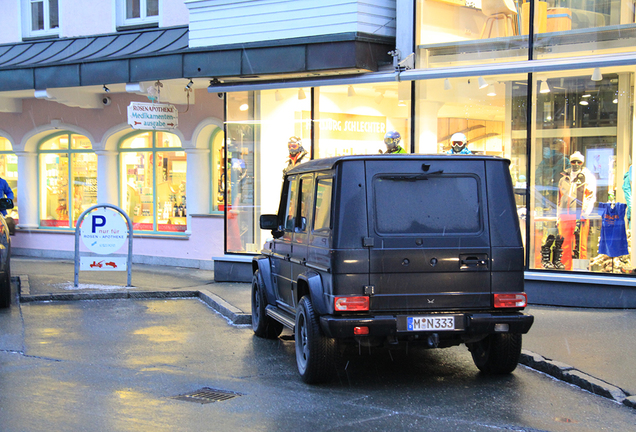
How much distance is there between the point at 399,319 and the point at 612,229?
19.6 feet

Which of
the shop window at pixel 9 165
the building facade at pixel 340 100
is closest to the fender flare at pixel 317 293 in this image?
the building facade at pixel 340 100

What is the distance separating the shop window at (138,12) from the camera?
16688 millimetres

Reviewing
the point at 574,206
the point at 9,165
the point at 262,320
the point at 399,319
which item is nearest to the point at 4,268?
the point at 262,320

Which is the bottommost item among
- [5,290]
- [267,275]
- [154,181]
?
[5,290]

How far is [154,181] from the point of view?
57.2 feet

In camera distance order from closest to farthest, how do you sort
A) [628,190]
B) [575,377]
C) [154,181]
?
[575,377] → [628,190] → [154,181]

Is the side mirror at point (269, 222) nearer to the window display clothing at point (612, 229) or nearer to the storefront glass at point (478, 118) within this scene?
the storefront glass at point (478, 118)

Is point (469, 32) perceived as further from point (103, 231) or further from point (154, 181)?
point (154, 181)

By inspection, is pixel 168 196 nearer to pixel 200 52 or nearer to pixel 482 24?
pixel 200 52

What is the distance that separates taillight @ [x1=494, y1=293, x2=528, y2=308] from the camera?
640cm

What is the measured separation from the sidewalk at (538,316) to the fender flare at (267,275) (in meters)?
1.35

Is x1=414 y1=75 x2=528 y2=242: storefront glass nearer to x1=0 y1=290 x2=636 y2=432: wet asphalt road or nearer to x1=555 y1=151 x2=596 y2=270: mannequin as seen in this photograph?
x1=555 y1=151 x2=596 y2=270: mannequin

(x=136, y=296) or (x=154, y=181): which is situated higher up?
(x=154, y=181)

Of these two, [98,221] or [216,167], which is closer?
[98,221]
